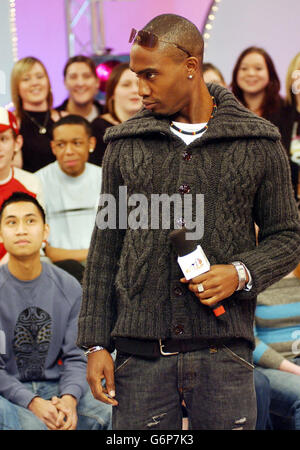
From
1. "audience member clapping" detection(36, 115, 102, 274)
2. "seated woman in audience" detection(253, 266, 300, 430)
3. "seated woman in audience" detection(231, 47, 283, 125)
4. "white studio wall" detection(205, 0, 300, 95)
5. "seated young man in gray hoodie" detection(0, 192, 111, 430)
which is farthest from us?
"white studio wall" detection(205, 0, 300, 95)

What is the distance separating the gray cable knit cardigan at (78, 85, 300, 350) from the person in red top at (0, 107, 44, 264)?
1.56 metres

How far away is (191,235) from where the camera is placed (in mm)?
1359

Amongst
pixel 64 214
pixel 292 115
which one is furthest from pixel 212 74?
pixel 64 214

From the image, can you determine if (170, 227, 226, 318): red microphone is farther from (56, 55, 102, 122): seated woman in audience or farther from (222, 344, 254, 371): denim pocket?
(56, 55, 102, 122): seated woman in audience

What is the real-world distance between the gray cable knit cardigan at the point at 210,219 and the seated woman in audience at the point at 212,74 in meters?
1.85

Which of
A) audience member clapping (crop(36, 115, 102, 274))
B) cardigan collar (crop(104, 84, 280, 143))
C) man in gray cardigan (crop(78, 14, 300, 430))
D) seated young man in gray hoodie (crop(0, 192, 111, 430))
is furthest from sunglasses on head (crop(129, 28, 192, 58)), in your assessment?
audience member clapping (crop(36, 115, 102, 274))

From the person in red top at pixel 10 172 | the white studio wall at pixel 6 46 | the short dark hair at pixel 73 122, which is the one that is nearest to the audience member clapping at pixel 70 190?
the short dark hair at pixel 73 122

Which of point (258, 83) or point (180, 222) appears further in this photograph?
point (258, 83)

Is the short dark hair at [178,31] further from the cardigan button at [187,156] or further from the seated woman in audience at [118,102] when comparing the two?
the seated woman in audience at [118,102]

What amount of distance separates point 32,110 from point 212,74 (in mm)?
913

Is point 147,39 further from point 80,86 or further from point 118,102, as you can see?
point 80,86

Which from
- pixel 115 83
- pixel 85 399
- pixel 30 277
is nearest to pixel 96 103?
pixel 115 83

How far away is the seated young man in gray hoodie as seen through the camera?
229 cm

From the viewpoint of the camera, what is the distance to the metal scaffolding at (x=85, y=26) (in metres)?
3.44
